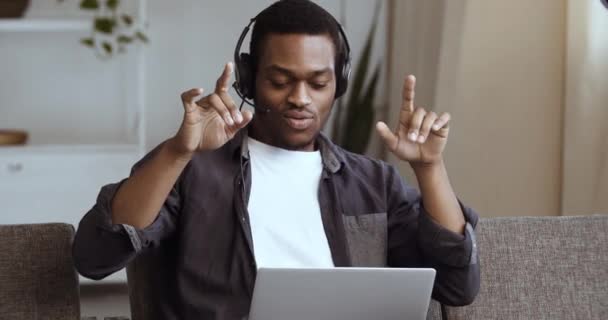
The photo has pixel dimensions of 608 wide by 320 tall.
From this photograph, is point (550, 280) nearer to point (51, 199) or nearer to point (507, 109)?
point (507, 109)

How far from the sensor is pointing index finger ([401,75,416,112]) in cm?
170

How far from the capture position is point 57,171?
393 cm

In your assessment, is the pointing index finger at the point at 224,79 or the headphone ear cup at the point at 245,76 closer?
the pointing index finger at the point at 224,79

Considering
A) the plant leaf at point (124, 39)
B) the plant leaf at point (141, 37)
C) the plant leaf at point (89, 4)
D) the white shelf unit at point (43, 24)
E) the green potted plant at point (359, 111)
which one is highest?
the plant leaf at point (89, 4)

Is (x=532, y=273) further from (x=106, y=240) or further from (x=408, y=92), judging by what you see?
(x=106, y=240)

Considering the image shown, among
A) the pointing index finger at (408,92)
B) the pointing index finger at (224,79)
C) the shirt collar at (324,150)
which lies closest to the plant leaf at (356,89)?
the shirt collar at (324,150)

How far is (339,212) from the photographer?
187cm

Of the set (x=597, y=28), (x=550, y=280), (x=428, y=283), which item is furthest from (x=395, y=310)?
(x=597, y=28)

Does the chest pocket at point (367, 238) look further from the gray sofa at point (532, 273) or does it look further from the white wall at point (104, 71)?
the white wall at point (104, 71)

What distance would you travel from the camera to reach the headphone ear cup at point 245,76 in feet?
6.02

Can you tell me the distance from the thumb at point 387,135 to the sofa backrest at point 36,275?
0.53 metres

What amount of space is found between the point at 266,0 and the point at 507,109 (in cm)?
133

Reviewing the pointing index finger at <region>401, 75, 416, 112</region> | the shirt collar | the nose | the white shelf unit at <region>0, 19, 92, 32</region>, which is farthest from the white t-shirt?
the white shelf unit at <region>0, 19, 92, 32</region>

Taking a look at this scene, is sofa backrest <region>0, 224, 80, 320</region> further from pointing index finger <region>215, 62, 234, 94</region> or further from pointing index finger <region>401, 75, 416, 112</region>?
pointing index finger <region>401, 75, 416, 112</region>
